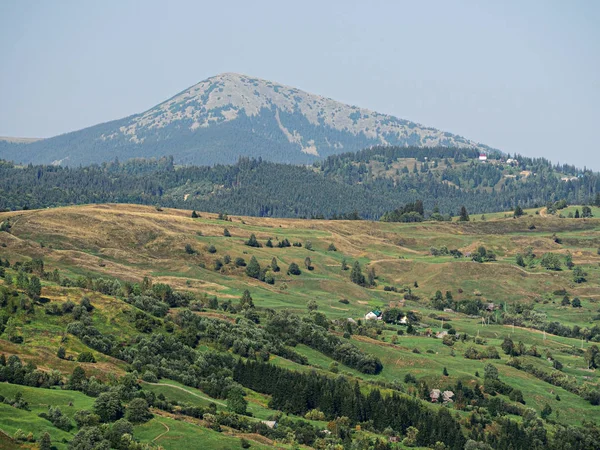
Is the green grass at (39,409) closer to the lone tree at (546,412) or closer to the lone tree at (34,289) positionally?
the lone tree at (34,289)

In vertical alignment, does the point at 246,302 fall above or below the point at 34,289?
below

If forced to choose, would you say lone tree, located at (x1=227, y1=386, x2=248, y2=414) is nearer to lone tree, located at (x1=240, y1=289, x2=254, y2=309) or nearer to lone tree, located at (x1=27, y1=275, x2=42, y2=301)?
lone tree, located at (x1=27, y1=275, x2=42, y2=301)

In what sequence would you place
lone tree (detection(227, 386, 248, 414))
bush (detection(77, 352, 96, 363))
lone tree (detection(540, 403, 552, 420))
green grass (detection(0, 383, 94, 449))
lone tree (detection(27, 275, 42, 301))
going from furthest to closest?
lone tree (detection(540, 403, 552, 420)) → lone tree (detection(27, 275, 42, 301)) → bush (detection(77, 352, 96, 363)) → lone tree (detection(227, 386, 248, 414)) → green grass (detection(0, 383, 94, 449))

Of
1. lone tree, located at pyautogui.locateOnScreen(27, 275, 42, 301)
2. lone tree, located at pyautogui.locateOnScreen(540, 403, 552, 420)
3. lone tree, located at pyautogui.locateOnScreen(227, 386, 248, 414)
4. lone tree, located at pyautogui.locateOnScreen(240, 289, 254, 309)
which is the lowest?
lone tree, located at pyautogui.locateOnScreen(540, 403, 552, 420)

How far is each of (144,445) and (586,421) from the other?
81.0 metres

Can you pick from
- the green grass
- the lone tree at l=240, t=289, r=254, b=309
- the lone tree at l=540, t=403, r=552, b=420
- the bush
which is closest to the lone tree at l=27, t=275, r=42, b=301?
the bush

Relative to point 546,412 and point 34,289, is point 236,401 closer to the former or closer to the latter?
point 34,289

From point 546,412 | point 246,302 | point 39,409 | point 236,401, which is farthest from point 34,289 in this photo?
point 546,412

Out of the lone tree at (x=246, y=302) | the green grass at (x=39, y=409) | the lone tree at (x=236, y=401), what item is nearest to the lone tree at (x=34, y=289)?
the green grass at (x=39, y=409)

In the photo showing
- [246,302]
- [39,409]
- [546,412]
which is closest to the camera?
[39,409]

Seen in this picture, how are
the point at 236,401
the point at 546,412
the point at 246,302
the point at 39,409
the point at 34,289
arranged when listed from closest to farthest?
the point at 39,409
the point at 236,401
the point at 34,289
the point at 546,412
the point at 246,302

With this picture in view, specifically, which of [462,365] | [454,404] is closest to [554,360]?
[462,365]

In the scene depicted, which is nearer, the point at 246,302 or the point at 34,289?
the point at 34,289

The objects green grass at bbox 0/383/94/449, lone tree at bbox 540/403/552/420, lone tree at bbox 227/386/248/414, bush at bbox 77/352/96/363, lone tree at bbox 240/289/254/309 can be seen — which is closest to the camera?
green grass at bbox 0/383/94/449
